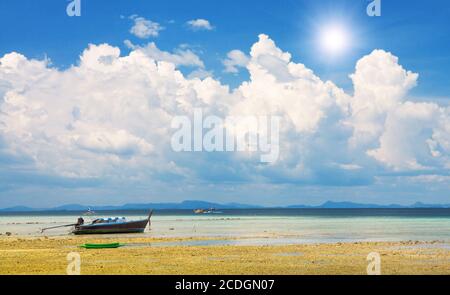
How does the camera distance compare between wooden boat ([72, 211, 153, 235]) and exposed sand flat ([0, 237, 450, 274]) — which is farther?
wooden boat ([72, 211, 153, 235])

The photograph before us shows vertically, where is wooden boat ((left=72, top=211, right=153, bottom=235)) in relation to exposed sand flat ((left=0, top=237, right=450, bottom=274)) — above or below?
above

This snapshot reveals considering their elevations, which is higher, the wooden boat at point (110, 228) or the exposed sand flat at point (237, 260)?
the wooden boat at point (110, 228)

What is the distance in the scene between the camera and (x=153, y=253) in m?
41.8

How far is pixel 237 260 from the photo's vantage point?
36.5 m

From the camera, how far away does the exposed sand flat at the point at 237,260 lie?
104 feet

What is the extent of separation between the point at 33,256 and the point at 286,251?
19.5m

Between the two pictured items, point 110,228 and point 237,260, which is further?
point 110,228

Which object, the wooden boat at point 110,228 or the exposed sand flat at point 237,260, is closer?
the exposed sand flat at point 237,260

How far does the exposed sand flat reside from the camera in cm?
3173

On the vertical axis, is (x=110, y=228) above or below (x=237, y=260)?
above

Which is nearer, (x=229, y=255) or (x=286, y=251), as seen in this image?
(x=229, y=255)
